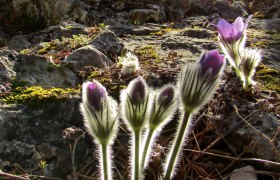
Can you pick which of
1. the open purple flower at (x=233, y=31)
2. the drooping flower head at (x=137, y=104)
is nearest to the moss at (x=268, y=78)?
the open purple flower at (x=233, y=31)

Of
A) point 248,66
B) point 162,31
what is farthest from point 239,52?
point 162,31

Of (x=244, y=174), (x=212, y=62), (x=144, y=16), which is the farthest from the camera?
(x=144, y=16)

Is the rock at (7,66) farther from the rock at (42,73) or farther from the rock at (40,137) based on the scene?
the rock at (40,137)

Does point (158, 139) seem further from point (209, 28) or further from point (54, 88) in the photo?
point (209, 28)

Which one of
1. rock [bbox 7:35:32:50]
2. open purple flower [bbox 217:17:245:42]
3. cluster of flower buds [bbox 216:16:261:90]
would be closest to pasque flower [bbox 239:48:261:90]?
cluster of flower buds [bbox 216:16:261:90]

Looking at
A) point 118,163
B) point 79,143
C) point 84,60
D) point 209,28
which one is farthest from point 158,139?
point 209,28

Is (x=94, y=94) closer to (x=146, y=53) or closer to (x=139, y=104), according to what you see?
(x=139, y=104)
